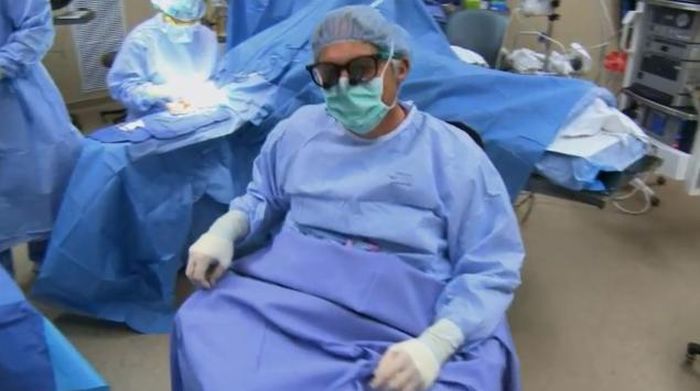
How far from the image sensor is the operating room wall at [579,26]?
4098 mm

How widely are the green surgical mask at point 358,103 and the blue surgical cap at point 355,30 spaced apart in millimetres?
54

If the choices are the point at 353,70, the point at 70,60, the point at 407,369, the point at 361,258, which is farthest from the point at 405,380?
the point at 70,60

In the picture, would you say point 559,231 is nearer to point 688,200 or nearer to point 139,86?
point 688,200

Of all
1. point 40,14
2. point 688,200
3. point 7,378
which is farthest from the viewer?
point 688,200

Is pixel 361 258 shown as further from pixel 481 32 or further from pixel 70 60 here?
pixel 70 60

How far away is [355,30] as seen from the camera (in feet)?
4.31

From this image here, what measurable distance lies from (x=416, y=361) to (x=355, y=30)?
652mm

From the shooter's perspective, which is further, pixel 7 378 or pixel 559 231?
pixel 559 231

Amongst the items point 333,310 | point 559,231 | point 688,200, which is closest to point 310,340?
point 333,310

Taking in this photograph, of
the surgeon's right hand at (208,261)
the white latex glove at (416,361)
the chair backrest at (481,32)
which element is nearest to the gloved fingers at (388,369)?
the white latex glove at (416,361)

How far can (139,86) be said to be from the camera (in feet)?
7.96

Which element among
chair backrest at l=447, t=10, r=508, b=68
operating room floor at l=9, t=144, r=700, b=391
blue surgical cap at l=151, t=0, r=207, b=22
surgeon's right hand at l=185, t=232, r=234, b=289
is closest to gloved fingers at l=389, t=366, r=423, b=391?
surgeon's right hand at l=185, t=232, r=234, b=289

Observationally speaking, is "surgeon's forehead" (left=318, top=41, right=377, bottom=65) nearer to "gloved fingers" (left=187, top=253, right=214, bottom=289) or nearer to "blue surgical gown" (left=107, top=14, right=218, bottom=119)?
"gloved fingers" (left=187, top=253, right=214, bottom=289)

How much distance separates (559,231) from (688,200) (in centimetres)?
85
